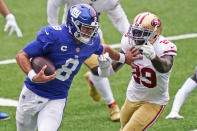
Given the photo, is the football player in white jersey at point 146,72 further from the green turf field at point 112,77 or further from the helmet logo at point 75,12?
the green turf field at point 112,77

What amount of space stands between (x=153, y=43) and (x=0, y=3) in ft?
6.48

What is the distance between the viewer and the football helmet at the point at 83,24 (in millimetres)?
4684

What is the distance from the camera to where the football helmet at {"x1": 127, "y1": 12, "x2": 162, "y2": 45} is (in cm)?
480

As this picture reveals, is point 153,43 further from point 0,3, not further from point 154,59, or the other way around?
point 0,3

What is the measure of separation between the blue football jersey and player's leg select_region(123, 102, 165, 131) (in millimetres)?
699

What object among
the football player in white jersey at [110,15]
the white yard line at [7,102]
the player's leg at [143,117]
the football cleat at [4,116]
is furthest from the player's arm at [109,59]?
the white yard line at [7,102]

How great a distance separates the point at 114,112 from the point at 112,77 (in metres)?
1.67

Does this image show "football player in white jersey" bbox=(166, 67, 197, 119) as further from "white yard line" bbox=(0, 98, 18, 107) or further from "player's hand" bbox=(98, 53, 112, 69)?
"white yard line" bbox=(0, 98, 18, 107)

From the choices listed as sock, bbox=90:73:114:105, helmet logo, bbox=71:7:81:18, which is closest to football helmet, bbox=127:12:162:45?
helmet logo, bbox=71:7:81:18

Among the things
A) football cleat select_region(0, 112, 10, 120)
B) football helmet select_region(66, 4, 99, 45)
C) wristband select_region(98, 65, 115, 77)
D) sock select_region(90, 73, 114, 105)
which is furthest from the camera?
sock select_region(90, 73, 114, 105)

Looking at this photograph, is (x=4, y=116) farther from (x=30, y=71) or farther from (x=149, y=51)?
(x=149, y=51)

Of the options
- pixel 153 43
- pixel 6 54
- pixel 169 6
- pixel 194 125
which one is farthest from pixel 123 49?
pixel 169 6

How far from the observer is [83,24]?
468cm

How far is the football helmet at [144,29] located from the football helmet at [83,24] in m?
0.37
